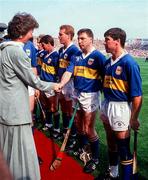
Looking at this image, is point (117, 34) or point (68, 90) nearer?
point (117, 34)

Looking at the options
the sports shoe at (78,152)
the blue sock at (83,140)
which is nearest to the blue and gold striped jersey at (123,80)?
the blue sock at (83,140)

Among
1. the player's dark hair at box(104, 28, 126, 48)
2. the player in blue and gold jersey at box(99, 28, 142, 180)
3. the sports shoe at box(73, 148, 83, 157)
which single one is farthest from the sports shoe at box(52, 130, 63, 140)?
the player's dark hair at box(104, 28, 126, 48)

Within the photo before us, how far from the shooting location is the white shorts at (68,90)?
6141 mm

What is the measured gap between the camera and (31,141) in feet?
12.1

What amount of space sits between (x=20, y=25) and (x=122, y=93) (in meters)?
1.48

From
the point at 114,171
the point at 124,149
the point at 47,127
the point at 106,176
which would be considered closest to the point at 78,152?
the point at 106,176

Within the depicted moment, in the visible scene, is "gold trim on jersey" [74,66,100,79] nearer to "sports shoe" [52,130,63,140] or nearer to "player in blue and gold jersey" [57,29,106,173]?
"player in blue and gold jersey" [57,29,106,173]

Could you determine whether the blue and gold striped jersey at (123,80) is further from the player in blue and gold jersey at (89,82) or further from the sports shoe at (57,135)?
the sports shoe at (57,135)

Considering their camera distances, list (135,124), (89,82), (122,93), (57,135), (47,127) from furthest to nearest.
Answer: (47,127) → (57,135) → (89,82) → (122,93) → (135,124)

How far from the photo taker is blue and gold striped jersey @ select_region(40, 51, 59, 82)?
6.82m

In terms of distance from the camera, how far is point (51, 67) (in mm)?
6859

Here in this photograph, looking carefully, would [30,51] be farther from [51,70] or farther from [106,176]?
[106,176]

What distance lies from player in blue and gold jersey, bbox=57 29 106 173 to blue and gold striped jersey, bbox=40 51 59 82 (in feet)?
5.60

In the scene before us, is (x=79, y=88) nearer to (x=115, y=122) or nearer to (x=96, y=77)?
(x=96, y=77)
